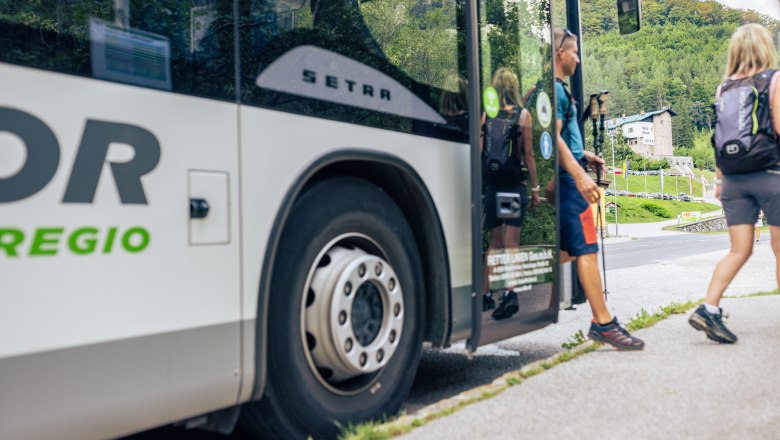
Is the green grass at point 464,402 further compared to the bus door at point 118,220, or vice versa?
the green grass at point 464,402

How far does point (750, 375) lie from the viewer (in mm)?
4141

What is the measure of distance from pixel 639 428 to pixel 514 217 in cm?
149

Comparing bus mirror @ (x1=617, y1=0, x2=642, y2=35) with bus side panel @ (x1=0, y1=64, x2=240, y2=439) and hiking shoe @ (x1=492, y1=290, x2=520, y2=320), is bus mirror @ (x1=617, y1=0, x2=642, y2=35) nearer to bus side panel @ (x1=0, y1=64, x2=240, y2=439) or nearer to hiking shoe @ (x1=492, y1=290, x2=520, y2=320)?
hiking shoe @ (x1=492, y1=290, x2=520, y2=320)

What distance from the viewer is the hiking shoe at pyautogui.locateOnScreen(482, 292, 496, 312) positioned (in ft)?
13.4

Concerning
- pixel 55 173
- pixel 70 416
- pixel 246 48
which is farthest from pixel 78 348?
pixel 246 48

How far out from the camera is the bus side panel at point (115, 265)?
2.14 metres

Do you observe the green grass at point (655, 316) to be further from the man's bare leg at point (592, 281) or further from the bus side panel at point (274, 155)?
the bus side panel at point (274, 155)

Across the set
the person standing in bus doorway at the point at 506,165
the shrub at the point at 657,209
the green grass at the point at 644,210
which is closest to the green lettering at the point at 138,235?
the person standing in bus doorway at the point at 506,165

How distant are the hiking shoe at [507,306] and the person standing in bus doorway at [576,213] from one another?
0.90 metres

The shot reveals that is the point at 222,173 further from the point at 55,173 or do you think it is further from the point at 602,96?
the point at 602,96

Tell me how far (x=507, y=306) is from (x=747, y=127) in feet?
6.84

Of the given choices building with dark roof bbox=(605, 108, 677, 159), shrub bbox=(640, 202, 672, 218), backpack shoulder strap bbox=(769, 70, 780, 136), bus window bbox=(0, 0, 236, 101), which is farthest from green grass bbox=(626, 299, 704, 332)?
building with dark roof bbox=(605, 108, 677, 159)

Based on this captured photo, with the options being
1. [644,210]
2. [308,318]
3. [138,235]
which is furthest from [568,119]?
[644,210]

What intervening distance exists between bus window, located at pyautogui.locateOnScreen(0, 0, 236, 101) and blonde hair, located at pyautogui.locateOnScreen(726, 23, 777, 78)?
3.76 metres
